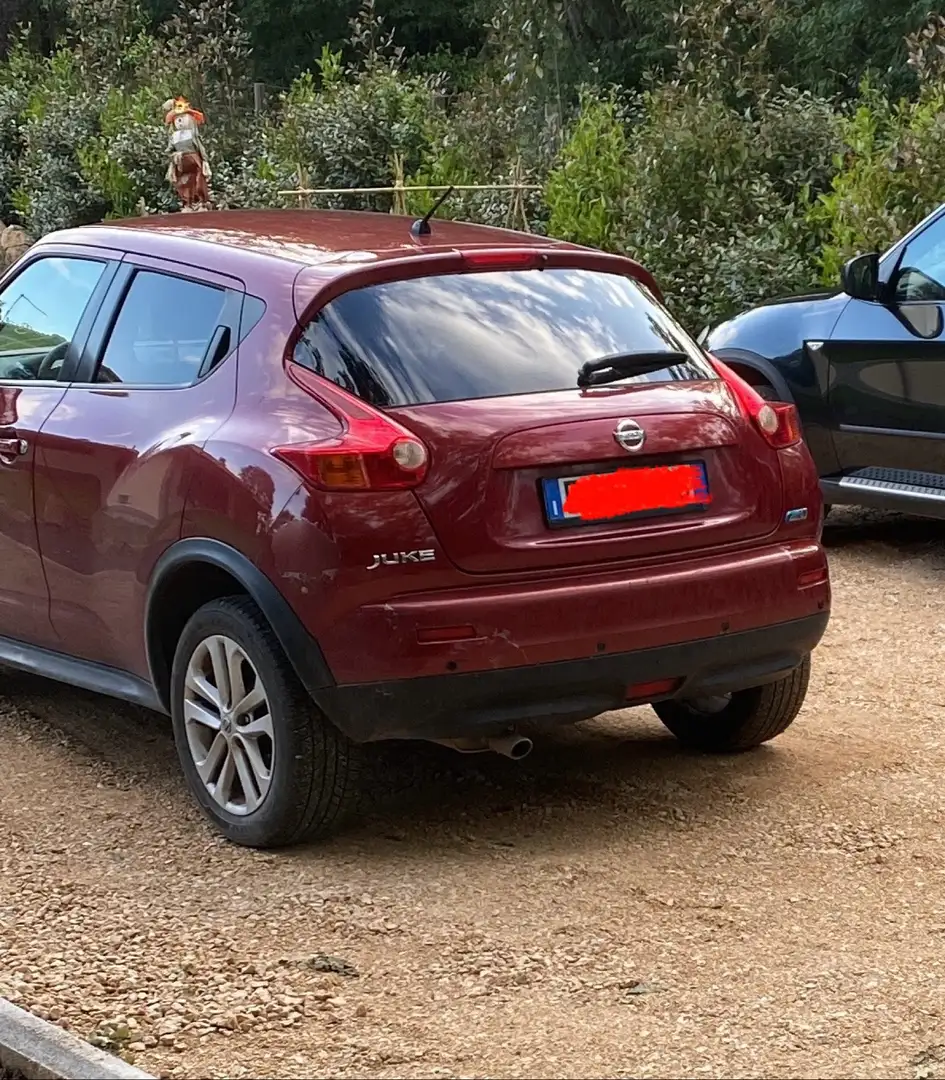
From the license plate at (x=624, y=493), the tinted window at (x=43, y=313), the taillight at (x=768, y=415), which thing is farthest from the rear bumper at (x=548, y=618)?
the tinted window at (x=43, y=313)

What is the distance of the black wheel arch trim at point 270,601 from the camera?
4.39 metres

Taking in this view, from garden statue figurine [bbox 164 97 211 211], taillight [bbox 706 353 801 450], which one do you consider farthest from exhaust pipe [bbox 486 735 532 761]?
garden statue figurine [bbox 164 97 211 211]

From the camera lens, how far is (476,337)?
4730 mm

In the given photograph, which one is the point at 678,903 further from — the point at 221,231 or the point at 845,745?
the point at 221,231

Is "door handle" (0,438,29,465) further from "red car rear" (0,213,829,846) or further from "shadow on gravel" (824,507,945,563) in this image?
"shadow on gravel" (824,507,945,563)

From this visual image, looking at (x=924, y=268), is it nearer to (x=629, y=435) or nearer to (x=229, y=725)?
(x=629, y=435)

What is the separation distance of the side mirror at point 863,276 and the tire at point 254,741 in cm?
439

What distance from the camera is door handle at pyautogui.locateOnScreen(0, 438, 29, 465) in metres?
5.43

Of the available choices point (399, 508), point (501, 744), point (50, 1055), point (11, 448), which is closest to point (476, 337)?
point (399, 508)

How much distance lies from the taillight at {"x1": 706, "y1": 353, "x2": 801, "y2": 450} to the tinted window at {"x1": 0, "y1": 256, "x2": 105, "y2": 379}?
6.66ft

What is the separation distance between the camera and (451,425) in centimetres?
444

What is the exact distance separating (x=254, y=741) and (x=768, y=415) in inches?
67.8

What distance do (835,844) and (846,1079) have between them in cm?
141

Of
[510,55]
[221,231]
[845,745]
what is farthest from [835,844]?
[510,55]
